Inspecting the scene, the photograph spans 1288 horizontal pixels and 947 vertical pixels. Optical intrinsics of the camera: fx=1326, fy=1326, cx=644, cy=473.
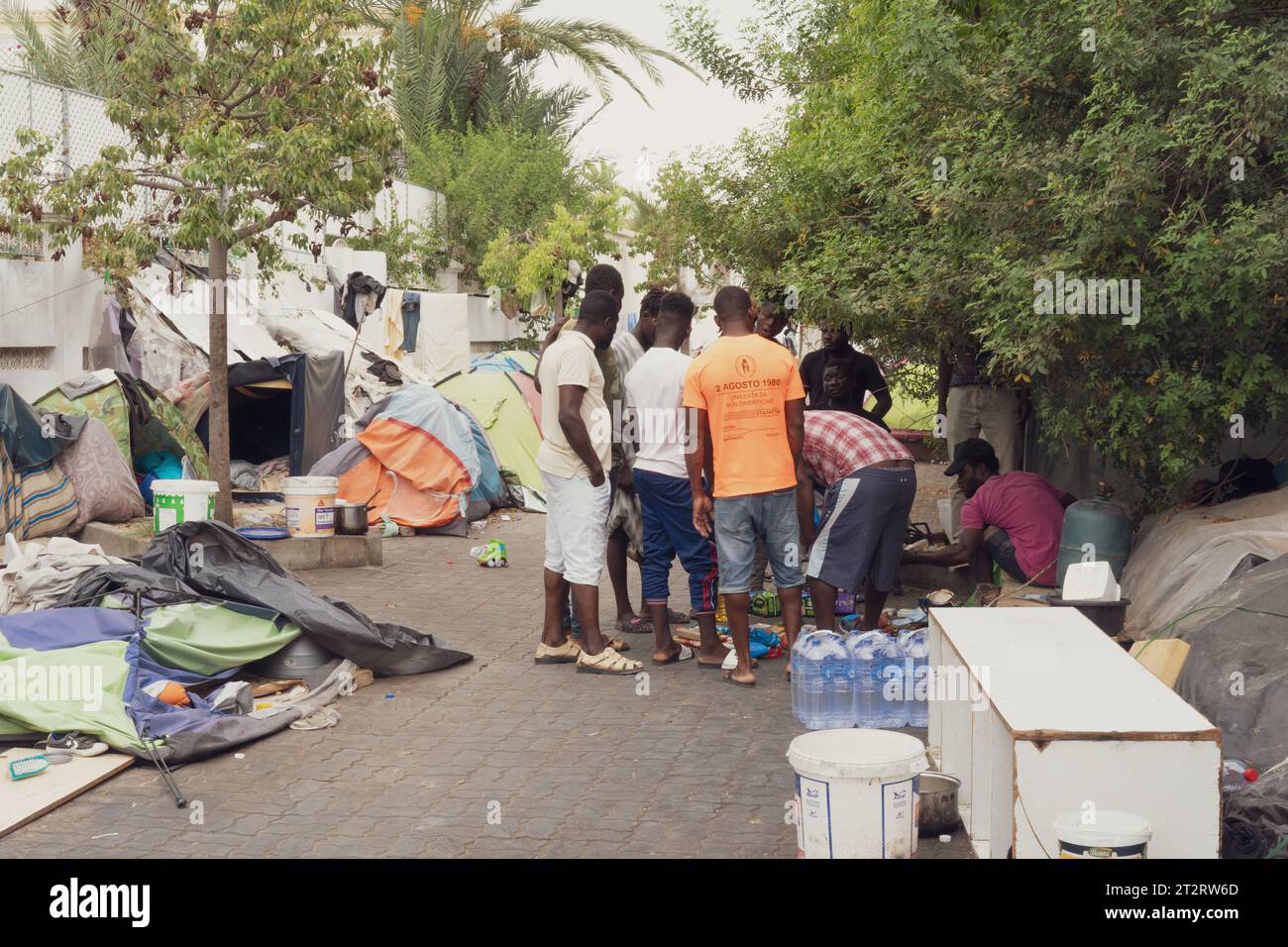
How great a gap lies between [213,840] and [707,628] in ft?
10.8

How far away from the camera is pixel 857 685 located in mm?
6375

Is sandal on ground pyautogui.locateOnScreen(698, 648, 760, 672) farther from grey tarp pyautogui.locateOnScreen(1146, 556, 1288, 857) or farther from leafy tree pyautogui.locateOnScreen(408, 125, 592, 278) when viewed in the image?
leafy tree pyautogui.locateOnScreen(408, 125, 592, 278)

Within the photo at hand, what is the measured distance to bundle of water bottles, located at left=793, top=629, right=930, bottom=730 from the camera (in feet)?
21.0

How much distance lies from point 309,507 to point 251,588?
12.7 feet

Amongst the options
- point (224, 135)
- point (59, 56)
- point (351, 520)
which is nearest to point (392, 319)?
point (59, 56)

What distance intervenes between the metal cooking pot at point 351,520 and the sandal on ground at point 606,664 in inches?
166

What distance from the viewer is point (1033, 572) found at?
8.19 metres

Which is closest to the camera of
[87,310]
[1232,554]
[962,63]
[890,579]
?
[1232,554]

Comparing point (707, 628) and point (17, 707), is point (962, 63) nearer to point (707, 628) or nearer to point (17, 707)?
point (707, 628)

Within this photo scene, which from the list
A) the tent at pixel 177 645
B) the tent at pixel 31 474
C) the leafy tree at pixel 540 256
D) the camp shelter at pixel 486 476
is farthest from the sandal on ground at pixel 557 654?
the leafy tree at pixel 540 256

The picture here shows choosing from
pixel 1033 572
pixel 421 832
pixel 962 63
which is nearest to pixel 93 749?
pixel 421 832

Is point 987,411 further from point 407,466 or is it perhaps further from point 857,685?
point 857,685

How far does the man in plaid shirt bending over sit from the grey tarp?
1597 millimetres

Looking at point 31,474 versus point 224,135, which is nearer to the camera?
point 224,135
